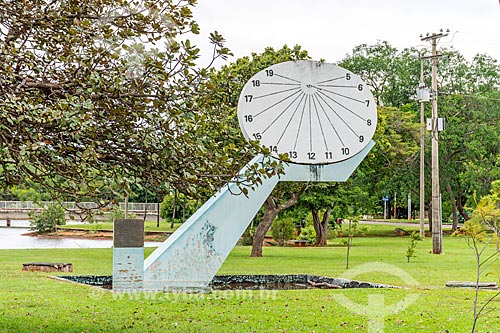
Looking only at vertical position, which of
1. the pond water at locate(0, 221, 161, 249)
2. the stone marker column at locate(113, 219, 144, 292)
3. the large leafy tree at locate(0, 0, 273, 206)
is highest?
the large leafy tree at locate(0, 0, 273, 206)

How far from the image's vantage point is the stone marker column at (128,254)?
10906 millimetres

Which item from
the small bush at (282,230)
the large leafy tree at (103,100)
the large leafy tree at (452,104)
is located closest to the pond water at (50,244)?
the small bush at (282,230)

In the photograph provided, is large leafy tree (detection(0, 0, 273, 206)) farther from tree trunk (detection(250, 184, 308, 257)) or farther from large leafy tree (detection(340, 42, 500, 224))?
large leafy tree (detection(340, 42, 500, 224))

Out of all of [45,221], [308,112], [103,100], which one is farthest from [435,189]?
[45,221]

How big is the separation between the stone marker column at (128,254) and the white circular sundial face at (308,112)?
2512mm

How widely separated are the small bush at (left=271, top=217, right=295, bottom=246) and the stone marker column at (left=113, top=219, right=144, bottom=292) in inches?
798

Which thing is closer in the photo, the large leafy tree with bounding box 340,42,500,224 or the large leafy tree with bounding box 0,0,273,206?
the large leafy tree with bounding box 0,0,273,206

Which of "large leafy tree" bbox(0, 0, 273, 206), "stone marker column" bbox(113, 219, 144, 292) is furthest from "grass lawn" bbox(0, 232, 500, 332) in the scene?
"large leafy tree" bbox(0, 0, 273, 206)

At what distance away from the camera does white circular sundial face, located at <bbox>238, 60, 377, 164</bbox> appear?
12188 mm

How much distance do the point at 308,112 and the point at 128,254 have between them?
156 inches

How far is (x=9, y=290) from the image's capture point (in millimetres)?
11680

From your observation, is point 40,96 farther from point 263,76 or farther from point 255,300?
point 263,76

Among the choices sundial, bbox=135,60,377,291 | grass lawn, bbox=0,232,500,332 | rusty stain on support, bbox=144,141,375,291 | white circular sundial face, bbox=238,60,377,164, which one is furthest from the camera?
white circular sundial face, bbox=238,60,377,164

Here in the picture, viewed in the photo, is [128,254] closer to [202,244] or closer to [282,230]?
→ [202,244]
